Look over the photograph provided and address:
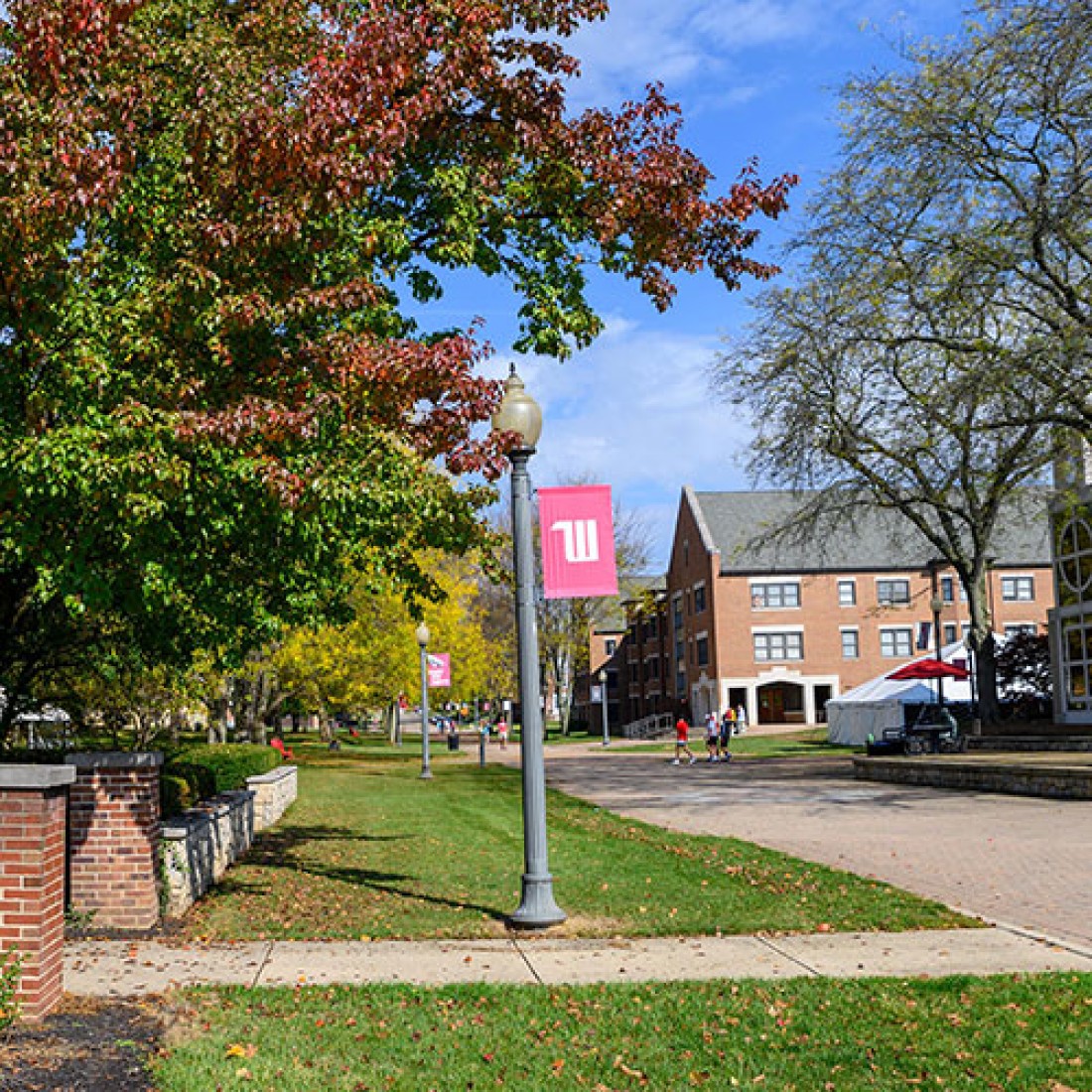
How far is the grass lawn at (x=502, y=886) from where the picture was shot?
996cm

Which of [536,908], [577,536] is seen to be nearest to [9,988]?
[536,908]

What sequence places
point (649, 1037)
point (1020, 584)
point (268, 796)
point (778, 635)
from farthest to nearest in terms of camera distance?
point (1020, 584)
point (778, 635)
point (268, 796)
point (649, 1037)

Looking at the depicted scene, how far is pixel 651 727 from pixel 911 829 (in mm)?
55369

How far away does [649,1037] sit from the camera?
21.3 feet

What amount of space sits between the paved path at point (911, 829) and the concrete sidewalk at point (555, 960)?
103 cm

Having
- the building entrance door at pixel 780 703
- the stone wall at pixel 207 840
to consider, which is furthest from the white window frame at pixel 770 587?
the stone wall at pixel 207 840

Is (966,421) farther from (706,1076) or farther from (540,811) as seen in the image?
(706,1076)

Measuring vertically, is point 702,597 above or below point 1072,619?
above

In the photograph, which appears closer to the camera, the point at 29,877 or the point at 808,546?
the point at 29,877

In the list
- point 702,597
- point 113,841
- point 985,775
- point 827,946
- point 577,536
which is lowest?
point 985,775

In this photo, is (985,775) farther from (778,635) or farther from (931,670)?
(778,635)

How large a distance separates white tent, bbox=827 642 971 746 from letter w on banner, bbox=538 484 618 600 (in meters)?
31.4

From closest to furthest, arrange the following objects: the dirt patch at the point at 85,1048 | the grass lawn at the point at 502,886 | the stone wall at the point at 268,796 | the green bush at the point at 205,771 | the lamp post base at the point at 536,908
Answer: the dirt patch at the point at 85,1048 < the lamp post base at the point at 536,908 < the grass lawn at the point at 502,886 < the green bush at the point at 205,771 < the stone wall at the point at 268,796

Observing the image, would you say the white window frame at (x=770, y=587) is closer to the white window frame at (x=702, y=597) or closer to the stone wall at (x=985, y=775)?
the white window frame at (x=702, y=597)
